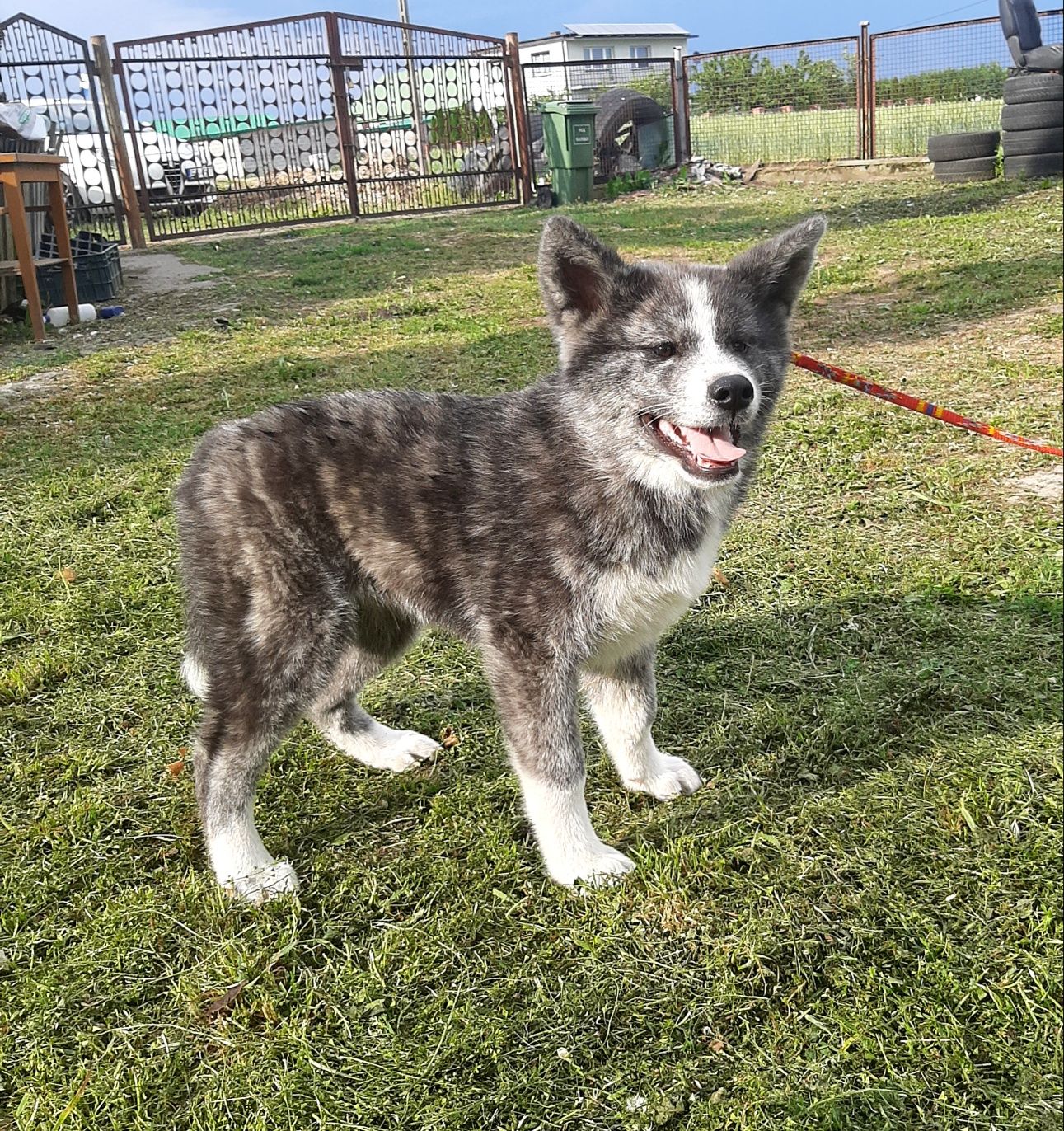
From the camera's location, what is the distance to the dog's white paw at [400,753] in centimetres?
329

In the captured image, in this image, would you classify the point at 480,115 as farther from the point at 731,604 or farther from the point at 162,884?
the point at 162,884

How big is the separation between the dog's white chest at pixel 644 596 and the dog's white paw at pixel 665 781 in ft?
1.81

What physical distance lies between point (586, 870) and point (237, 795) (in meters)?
1.03

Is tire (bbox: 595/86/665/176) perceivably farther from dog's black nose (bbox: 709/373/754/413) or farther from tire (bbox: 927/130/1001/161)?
dog's black nose (bbox: 709/373/754/413)

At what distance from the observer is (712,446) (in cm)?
253

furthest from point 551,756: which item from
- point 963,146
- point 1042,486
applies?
point 963,146

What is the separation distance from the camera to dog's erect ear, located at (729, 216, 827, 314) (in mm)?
2688

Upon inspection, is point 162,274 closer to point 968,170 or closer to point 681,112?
point 968,170

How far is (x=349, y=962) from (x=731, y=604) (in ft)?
7.65

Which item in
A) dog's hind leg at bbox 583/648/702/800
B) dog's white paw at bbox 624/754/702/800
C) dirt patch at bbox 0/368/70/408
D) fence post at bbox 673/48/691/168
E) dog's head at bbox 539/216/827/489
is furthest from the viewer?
fence post at bbox 673/48/691/168

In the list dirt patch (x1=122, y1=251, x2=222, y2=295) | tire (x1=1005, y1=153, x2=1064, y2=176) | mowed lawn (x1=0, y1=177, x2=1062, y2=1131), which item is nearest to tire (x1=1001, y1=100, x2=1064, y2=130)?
tire (x1=1005, y1=153, x2=1064, y2=176)

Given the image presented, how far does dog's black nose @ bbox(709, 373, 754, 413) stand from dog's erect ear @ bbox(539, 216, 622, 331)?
46 centimetres

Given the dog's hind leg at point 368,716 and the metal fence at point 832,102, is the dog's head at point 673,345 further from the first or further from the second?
the metal fence at point 832,102

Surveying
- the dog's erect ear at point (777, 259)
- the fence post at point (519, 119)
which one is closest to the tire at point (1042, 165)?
the fence post at point (519, 119)
